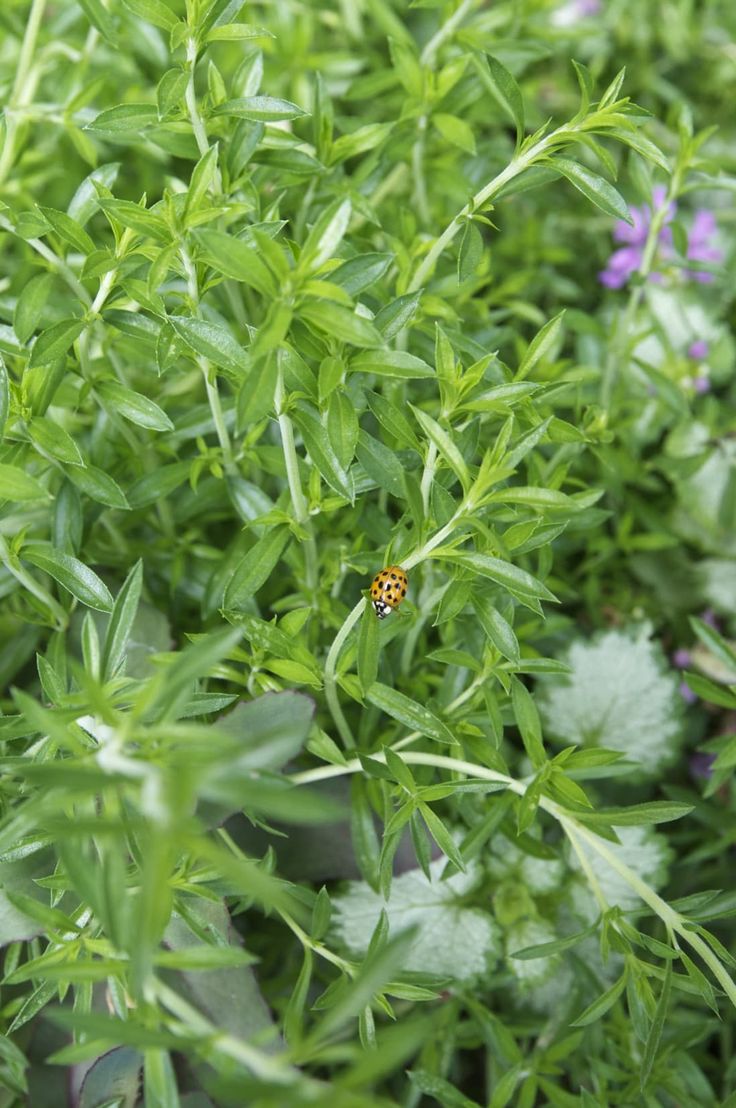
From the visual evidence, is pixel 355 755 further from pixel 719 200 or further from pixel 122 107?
pixel 719 200

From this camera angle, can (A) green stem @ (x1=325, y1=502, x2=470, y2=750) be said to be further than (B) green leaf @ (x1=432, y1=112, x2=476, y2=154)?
No

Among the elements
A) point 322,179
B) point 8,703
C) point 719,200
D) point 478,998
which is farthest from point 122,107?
point 719,200

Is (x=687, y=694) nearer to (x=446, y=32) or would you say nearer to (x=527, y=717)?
(x=527, y=717)

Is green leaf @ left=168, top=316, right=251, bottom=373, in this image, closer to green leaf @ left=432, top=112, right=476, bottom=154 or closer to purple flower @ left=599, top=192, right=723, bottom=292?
green leaf @ left=432, top=112, right=476, bottom=154

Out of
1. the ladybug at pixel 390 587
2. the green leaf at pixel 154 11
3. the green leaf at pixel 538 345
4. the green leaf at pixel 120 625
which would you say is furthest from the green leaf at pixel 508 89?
the green leaf at pixel 120 625

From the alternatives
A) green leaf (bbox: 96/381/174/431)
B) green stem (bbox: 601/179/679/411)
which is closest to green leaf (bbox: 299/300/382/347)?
green leaf (bbox: 96/381/174/431)
